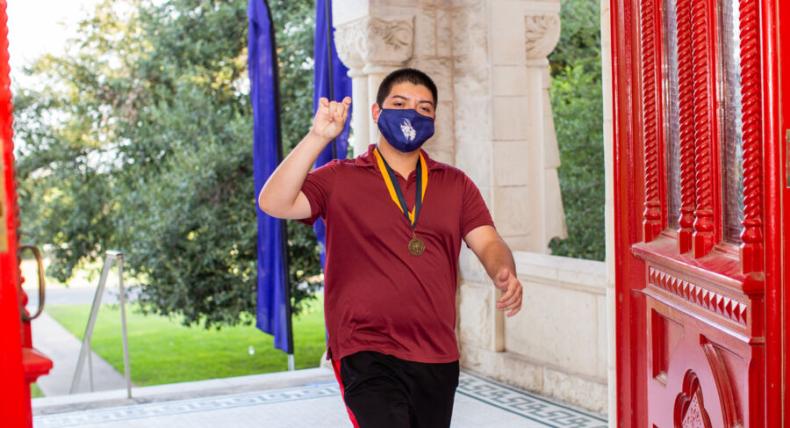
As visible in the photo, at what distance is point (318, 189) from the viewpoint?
8.57 ft

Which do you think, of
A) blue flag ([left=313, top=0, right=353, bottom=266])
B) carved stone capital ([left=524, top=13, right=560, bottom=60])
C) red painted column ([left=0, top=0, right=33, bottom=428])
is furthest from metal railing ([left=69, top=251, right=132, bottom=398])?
red painted column ([left=0, top=0, right=33, bottom=428])

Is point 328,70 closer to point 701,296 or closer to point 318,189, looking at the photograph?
point 318,189

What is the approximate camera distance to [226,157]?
9383mm

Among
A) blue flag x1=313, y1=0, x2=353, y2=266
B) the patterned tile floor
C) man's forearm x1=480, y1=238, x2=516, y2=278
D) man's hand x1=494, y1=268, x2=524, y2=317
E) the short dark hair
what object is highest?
blue flag x1=313, y1=0, x2=353, y2=266

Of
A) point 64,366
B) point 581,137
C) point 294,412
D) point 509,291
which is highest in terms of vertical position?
point 581,137

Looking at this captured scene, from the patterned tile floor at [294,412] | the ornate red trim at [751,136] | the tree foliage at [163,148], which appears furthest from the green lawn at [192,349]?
the ornate red trim at [751,136]

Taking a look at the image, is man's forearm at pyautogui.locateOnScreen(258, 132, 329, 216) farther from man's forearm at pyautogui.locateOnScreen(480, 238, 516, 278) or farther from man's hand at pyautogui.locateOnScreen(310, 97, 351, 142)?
man's forearm at pyautogui.locateOnScreen(480, 238, 516, 278)

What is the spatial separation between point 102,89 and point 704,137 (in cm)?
984

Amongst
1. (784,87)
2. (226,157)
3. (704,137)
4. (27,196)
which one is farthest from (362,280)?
(27,196)

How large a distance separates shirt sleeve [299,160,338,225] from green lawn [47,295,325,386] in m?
7.41

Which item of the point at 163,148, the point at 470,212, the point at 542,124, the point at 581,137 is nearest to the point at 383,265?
the point at 470,212

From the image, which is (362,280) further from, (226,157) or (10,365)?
(226,157)

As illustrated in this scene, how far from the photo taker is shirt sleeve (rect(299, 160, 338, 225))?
260 cm

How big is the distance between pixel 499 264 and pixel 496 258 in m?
0.03
